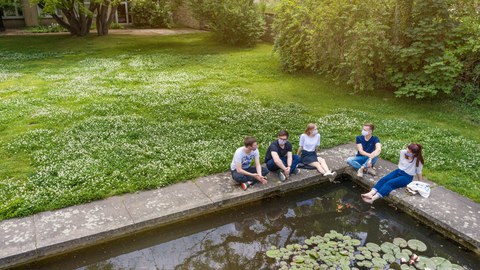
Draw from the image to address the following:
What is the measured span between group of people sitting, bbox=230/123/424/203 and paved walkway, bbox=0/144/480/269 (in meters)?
0.23

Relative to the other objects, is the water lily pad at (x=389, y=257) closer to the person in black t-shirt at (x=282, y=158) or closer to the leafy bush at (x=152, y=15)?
the person in black t-shirt at (x=282, y=158)

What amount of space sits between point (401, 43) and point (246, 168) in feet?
29.4

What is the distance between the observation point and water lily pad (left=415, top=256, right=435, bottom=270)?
20.0 feet

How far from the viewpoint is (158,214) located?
23.4 ft

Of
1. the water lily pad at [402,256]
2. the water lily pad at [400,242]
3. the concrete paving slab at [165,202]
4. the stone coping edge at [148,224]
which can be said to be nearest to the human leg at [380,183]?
the stone coping edge at [148,224]

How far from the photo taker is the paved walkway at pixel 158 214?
633 cm

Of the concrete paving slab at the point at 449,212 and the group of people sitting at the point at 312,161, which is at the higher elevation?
the group of people sitting at the point at 312,161

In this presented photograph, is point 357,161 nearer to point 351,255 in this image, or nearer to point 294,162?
point 294,162

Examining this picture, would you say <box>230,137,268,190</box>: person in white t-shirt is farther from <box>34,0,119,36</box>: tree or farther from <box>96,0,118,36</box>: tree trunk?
<box>96,0,118,36</box>: tree trunk

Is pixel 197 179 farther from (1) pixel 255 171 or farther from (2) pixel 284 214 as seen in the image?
(2) pixel 284 214

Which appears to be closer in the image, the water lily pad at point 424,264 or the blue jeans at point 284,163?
the water lily pad at point 424,264

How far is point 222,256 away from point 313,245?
1631mm

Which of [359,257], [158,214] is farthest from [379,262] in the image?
[158,214]

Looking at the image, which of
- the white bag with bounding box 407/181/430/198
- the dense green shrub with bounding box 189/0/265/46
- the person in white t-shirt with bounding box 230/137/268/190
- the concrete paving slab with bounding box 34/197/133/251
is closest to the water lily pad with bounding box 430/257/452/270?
the white bag with bounding box 407/181/430/198
